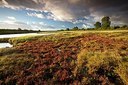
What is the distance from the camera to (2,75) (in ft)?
64.6

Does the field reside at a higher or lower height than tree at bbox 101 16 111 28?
lower

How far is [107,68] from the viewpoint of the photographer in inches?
872

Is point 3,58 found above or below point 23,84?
above

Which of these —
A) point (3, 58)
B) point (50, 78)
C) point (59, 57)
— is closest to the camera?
point (50, 78)

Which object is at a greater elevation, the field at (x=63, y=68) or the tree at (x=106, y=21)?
the tree at (x=106, y=21)

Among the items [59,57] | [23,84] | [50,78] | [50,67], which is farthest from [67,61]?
[23,84]

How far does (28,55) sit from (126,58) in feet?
49.7

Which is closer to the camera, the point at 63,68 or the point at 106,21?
the point at 63,68

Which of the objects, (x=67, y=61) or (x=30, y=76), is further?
(x=67, y=61)

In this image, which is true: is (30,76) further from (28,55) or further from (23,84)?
(28,55)

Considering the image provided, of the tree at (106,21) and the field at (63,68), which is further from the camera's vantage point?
the tree at (106,21)

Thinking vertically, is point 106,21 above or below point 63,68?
above

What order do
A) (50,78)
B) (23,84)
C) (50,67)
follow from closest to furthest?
(23,84) → (50,78) → (50,67)

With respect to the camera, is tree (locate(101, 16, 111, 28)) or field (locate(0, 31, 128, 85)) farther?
tree (locate(101, 16, 111, 28))
